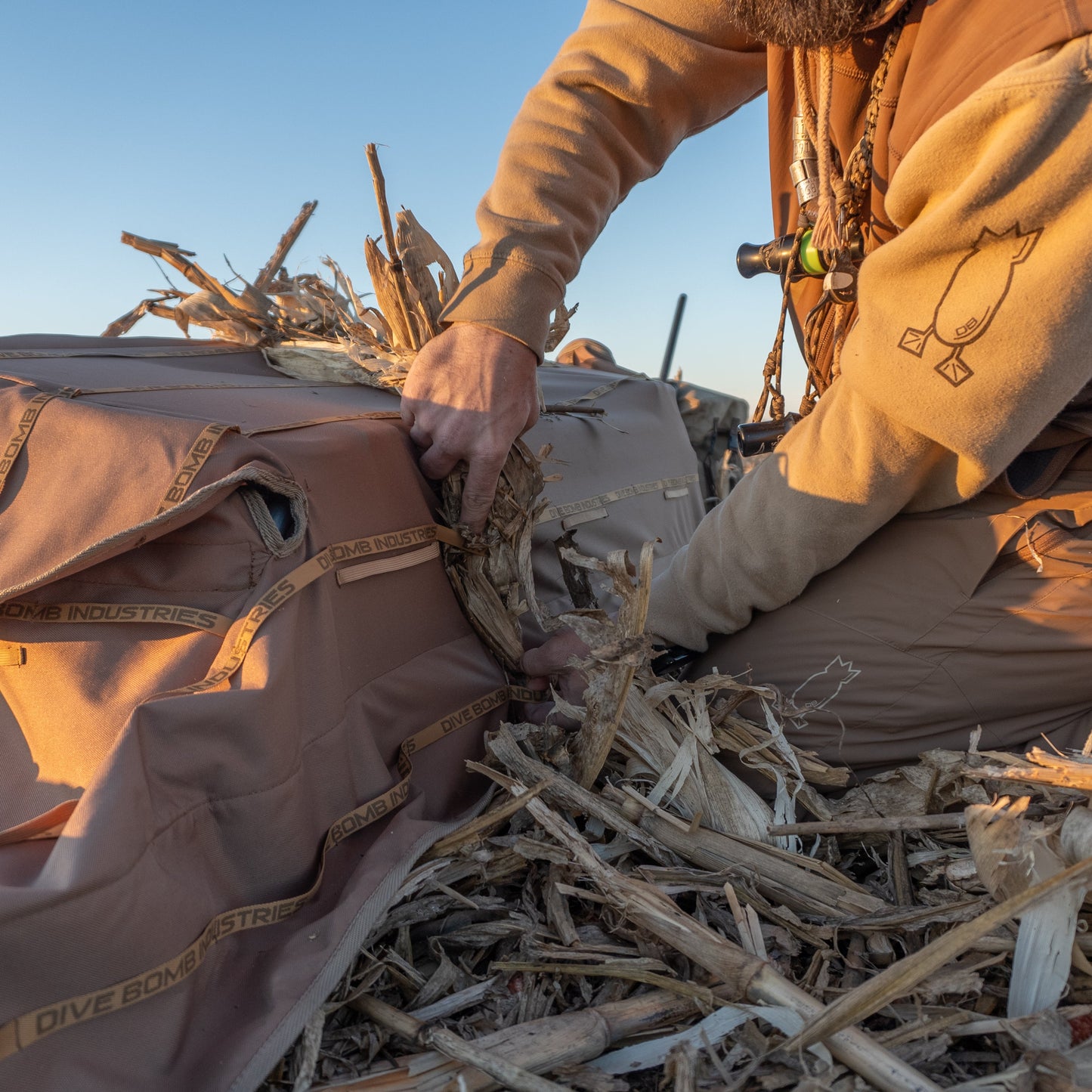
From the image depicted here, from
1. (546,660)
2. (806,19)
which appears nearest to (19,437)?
(546,660)

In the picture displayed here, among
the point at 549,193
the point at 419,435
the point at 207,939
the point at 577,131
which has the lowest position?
the point at 207,939

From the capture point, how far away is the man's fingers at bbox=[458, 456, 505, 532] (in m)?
1.59

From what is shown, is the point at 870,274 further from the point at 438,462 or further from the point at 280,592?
the point at 280,592

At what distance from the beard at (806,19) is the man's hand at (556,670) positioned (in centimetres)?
112

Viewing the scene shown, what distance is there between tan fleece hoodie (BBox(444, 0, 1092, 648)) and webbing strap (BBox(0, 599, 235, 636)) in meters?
0.80

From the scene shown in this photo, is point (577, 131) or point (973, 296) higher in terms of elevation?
point (577, 131)

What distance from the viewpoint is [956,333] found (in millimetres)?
1198

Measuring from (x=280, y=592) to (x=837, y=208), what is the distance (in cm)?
115

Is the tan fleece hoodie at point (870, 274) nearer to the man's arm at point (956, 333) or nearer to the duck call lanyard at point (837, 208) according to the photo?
the man's arm at point (956, 333)

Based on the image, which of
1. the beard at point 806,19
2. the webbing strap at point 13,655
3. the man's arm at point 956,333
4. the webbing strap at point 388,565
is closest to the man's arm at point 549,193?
the webbing strap at point 388,565

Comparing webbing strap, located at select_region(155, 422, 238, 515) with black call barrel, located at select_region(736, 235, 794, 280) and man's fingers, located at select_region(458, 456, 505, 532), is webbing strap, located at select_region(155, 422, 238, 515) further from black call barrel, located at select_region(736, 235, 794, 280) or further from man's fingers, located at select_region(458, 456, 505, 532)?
black call barrel, located at select_region(736, 235, 794, 280)

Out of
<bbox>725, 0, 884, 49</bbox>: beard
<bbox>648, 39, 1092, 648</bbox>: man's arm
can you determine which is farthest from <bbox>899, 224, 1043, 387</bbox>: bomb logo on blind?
<bbox>725, 0, 884, 49</bbox>: beard

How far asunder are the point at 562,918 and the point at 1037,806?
0.68m

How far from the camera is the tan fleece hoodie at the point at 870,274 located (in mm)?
1089
